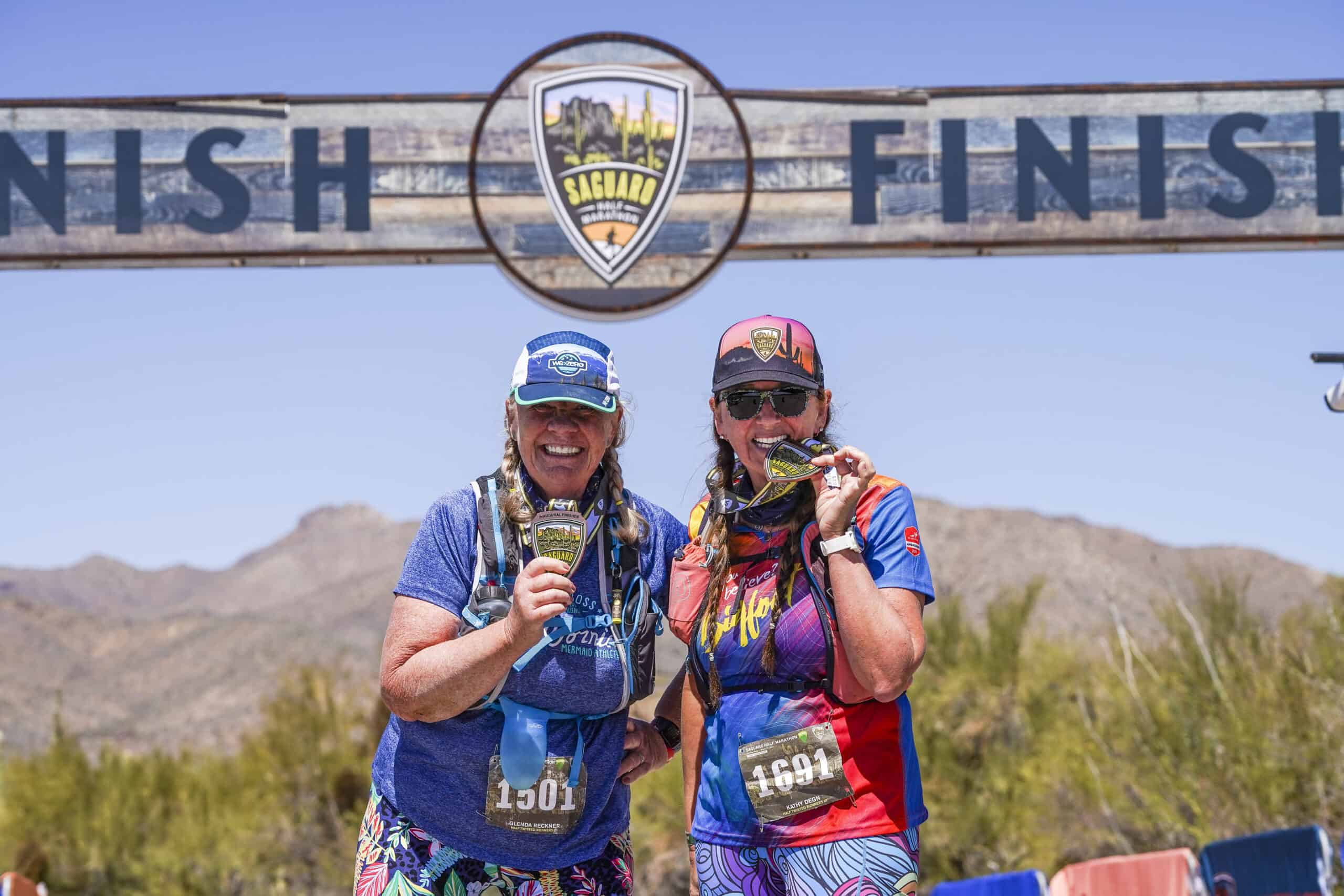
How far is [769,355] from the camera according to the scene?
10.1 ft

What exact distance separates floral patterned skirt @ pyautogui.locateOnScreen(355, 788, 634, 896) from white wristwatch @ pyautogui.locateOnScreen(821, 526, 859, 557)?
0.87m

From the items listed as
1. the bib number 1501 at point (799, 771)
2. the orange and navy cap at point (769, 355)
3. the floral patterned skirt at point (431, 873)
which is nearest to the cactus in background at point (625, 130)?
the orange and navy cap at point (769, 355)

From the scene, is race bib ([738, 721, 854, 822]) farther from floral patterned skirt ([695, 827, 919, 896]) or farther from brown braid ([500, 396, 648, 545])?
brown braid ([500, 396, 648, 545])

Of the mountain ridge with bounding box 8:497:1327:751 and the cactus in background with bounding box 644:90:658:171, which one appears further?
the mountain ridge with bounding box 8:497:1327:751

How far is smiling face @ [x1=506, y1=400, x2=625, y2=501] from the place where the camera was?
3088 mm

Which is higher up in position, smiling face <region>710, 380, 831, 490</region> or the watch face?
smiling face <region>710, 380, 831, 490</region>

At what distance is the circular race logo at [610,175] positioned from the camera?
6891 mm

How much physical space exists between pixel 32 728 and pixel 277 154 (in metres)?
38.4

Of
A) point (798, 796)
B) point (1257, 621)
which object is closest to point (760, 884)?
point (798, 796)

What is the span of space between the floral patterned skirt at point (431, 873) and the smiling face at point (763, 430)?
36.5 inches

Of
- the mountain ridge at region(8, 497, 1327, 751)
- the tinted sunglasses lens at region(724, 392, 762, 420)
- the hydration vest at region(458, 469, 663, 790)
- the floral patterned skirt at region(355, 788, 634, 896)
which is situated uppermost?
the tinted sunglasses lens at region(724, 392, 762, 420)

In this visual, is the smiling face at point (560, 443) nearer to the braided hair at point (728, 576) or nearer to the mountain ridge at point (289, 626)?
the braided hair at point (728, 576)

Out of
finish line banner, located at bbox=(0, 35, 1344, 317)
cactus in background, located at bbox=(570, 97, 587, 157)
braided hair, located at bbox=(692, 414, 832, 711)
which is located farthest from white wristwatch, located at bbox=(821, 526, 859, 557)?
cactus in background, located at bbox=(570, 97, 587, 157)

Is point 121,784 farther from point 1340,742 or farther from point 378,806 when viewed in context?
point 378,806
